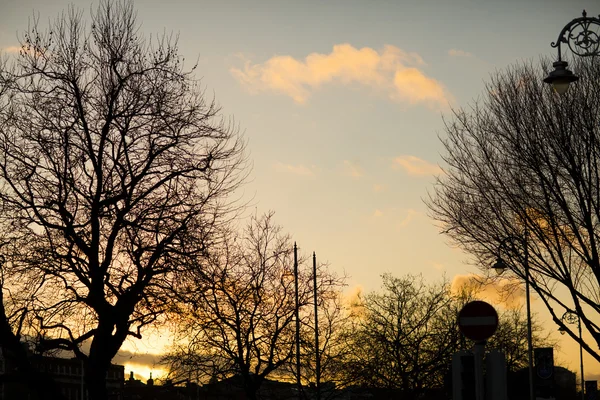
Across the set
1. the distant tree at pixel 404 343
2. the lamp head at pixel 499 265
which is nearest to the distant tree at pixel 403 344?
the distant tree at pixel 404 343

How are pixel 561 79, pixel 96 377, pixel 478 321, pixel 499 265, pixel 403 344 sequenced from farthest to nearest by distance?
pixel 403 344 < pixel 499 265 < pixel 96 377 < pixel 561 79 < pixel 478 321

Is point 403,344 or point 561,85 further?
point 403,344

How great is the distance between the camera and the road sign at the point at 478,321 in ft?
35.2

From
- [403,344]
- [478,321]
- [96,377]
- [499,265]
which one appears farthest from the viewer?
[403,344]

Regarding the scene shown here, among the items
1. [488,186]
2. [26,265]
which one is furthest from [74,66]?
[488,186]

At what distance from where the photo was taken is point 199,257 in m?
21.0

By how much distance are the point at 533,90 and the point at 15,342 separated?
13942 mm

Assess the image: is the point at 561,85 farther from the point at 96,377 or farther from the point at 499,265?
the point at 96,377

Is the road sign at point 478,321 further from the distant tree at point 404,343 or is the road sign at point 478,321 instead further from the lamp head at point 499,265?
the distant tree at point 404,343

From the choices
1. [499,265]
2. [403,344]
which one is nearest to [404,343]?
[403,344]

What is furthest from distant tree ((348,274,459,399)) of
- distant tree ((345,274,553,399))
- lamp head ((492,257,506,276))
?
lamp head ((492,257,506,276))

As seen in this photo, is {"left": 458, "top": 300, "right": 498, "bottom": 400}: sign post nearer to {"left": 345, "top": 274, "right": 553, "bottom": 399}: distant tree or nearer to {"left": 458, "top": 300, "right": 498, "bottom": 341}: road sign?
{"left": 458, "top": 300, "right": 498, "bottom": 341}: road sign

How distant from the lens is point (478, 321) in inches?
424

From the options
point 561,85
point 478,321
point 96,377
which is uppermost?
point 561,85
